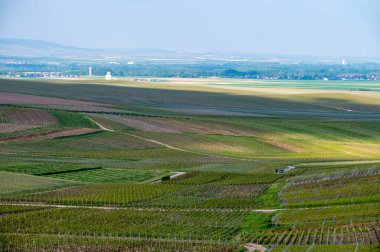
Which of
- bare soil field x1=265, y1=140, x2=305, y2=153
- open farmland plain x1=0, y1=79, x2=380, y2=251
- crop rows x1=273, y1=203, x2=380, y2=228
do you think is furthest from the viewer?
bare soil field x1=265, y1=140, x2=305, y2=153

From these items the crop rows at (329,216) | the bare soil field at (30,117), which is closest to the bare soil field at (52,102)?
the bare soil field at (30,117)

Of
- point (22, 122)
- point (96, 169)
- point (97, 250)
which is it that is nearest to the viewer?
point (97, 250)

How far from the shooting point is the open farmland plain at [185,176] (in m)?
37.6

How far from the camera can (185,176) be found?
6106cm

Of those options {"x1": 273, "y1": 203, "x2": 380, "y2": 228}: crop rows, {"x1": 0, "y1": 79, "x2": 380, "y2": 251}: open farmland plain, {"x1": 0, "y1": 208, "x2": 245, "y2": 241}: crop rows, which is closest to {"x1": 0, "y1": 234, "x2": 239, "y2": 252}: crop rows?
{"x1": 0, "y1": 79, "x2": 380, "y2": 251}: open farmland plain

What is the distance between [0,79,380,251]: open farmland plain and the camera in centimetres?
3759

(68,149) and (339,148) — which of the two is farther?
(339,148)

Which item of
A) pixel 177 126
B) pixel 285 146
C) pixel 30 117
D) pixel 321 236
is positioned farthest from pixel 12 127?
pixel 321 236

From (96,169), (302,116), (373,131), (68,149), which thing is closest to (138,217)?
(96,169)

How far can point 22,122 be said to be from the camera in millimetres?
86625

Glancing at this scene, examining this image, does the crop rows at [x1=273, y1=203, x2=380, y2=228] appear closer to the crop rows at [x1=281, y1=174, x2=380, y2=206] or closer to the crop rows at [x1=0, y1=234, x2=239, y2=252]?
the crop rows at [x1=281, y1=174, x2=380, y2=206]

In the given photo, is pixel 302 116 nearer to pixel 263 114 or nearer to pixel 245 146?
pixel 263 114

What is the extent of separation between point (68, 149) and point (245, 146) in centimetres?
1645

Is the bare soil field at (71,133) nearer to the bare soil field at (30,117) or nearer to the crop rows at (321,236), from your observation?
the bare soil field at (30,117)
